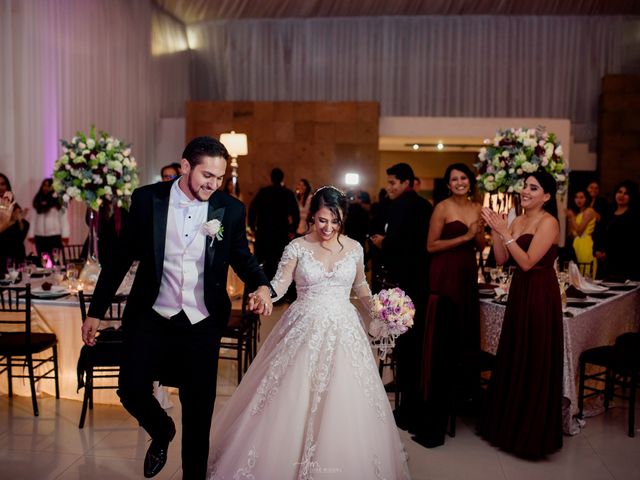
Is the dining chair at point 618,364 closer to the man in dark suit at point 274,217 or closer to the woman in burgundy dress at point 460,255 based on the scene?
the woman in burgundy dress at point 460,255

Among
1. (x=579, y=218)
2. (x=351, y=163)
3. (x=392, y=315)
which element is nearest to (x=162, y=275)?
(x=392, y=315)

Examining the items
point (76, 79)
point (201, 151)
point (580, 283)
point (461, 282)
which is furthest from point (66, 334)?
point (76, 79)

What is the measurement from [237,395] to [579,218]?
19.3 ft

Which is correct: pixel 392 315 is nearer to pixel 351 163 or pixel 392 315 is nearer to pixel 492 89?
pixel 351 163

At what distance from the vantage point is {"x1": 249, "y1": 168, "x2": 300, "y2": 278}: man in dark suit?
8.30m

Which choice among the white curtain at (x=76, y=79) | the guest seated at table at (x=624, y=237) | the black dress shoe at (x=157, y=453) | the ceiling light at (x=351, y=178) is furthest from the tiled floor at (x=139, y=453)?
the ceiling light at (x=351, y=178)

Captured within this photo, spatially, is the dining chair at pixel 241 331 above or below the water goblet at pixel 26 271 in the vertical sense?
below

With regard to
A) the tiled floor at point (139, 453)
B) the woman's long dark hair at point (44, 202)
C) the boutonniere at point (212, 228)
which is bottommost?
the tiled floor at point (139, 453)

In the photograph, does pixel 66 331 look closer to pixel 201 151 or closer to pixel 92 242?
pixel 92 242

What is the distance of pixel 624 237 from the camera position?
671 centimetres

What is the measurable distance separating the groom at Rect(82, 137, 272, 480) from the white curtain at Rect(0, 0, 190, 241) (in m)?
6.46

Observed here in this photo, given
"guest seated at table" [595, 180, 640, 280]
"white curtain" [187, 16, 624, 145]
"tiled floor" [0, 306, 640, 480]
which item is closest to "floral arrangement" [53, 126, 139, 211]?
"tiled floor" [0, 306, 640, 480]

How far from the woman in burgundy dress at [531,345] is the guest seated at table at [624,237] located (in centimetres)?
314

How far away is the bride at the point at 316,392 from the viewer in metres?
3.02
